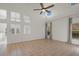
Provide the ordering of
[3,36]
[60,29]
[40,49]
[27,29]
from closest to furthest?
[3,36]
[27,29]
[40,49]
[60,29]

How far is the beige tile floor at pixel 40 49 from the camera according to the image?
2.16 metres

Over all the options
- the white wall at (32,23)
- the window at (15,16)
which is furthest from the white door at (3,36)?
the window at (15,16)

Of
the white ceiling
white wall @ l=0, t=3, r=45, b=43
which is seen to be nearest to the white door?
white wall @ l=0, t=3, r=45, b=43

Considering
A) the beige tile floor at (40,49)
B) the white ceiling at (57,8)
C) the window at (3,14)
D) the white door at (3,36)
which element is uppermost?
the white ceiling at (57,8)

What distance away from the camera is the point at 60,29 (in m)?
2.54

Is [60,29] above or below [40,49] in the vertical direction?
above

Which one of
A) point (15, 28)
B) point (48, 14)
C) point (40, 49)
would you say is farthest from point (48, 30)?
point (15, 28)

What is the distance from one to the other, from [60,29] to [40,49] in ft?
2.40

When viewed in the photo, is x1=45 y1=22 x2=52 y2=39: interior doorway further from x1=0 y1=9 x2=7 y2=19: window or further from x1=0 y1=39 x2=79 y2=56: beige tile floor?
x1=0 y1=9 x2=7 y2=19: window

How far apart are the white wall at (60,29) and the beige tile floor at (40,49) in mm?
146

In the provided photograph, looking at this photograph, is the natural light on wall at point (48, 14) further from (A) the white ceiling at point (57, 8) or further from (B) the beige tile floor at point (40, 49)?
(B) the beige tile floor at point (40, 49)

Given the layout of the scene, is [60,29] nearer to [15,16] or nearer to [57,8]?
[57,8]

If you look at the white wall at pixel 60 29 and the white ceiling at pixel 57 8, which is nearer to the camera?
the white ceiling at pixel 57 8

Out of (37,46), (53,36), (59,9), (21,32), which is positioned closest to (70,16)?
(59,9)
